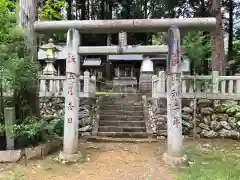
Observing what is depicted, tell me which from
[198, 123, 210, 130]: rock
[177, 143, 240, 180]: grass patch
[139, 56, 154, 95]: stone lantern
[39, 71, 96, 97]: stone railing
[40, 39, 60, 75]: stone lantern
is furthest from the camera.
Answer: [139, 56, 154, 95]: stone lantern

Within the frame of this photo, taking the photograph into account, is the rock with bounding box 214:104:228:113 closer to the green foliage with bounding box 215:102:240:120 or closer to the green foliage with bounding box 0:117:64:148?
the green foliage with bounding box 215:102:240:120

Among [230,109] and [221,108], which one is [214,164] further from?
[221,108]

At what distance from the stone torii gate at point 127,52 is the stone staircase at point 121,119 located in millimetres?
2977

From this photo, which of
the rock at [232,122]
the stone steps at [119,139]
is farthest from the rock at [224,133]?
the stone steps at [119,139]

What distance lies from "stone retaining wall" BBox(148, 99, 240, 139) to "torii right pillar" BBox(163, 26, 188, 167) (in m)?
3.14

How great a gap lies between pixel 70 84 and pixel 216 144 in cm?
497

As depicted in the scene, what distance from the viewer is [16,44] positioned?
24.2 ft

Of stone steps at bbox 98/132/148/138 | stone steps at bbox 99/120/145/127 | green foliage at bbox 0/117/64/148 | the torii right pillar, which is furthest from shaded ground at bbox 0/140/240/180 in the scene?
stone steps at bbox 99/120/145/127

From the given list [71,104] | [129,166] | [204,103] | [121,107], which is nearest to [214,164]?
[129,166]

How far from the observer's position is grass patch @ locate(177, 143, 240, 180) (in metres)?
5.74

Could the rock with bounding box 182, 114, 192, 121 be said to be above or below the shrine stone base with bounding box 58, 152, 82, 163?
above

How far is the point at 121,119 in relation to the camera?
10766 millimetres

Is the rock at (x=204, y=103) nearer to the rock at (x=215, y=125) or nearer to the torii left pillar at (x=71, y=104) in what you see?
the rock at (x=215, y=125)

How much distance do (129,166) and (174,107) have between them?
1.73 meters
